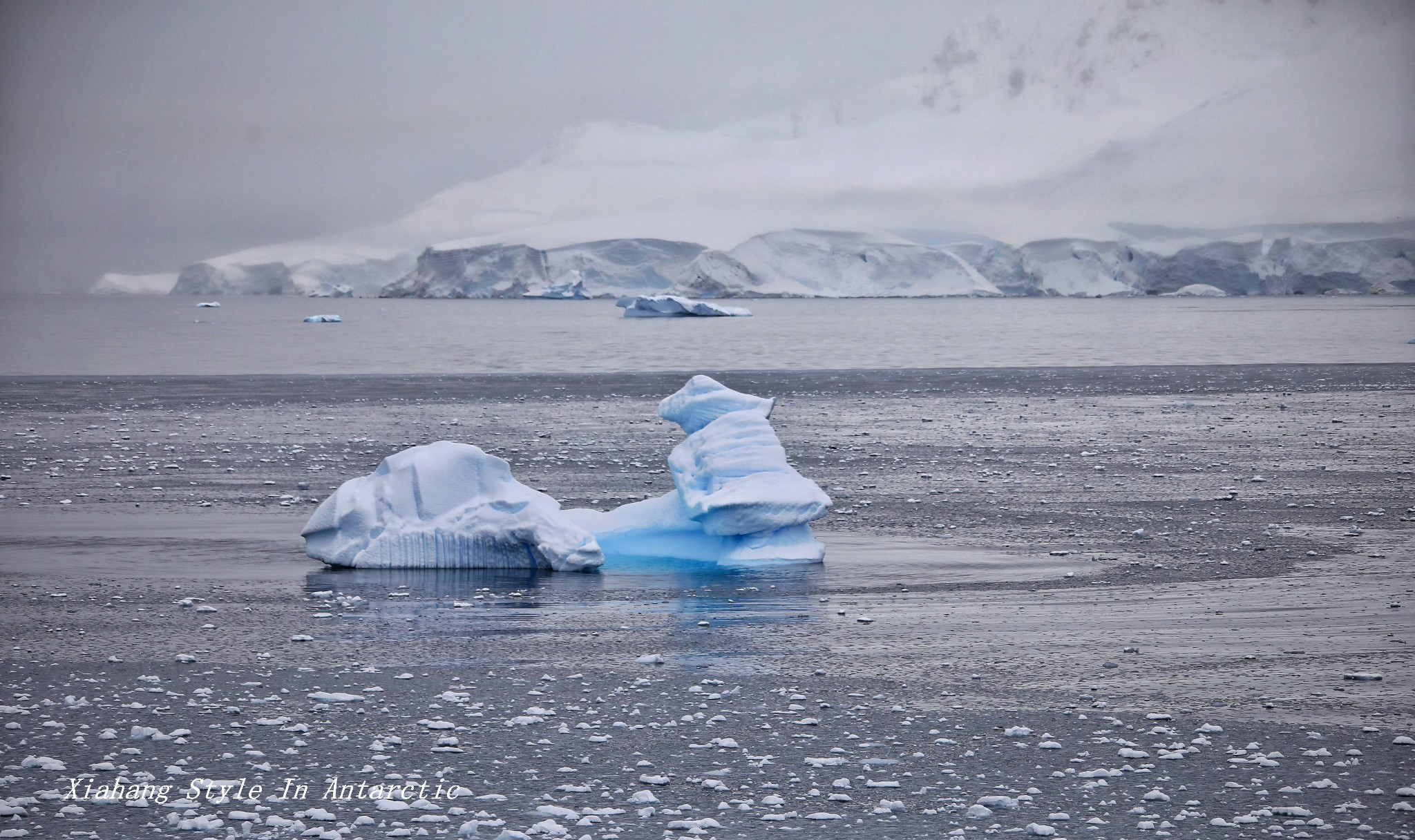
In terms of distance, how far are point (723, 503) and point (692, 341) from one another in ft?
146

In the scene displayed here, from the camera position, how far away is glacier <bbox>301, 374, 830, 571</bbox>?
10.8 meters

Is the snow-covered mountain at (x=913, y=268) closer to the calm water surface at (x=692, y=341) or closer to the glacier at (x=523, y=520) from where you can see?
the calm water surface at (x=692, y=341)

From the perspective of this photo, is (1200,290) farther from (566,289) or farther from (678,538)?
(678,538)

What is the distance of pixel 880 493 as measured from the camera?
14539 millimetres

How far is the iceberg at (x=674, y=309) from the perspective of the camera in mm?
82250

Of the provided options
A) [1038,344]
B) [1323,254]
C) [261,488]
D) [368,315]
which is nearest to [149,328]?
[368,315]

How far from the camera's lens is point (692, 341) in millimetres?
55156

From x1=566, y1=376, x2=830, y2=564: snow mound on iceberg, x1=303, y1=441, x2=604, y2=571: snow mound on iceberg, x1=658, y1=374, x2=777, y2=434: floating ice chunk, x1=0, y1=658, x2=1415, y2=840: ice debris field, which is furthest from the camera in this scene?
x1=658, y1=374, x2=777, y2=434: floating ice chunk

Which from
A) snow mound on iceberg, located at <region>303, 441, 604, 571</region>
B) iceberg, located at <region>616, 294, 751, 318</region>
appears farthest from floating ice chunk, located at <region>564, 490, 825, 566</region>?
iceberg, located at <region>616, 294, 751, 318</region>

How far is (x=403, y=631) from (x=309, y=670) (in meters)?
0.96

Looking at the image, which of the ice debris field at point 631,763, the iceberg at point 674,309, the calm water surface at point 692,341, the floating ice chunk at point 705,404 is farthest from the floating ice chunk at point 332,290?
the ice debris field at point 631,763

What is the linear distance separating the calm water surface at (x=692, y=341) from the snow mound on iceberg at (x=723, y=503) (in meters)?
24.5

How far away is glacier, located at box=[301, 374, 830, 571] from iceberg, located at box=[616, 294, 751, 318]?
6918 centimetres

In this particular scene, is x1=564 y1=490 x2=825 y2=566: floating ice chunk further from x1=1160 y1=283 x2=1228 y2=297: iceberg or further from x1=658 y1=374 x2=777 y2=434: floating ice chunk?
x1=1160 y1=283 x2=1228 y2=297: iceberg
